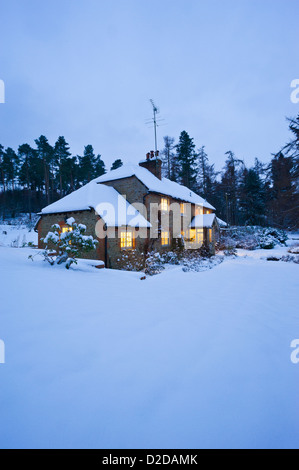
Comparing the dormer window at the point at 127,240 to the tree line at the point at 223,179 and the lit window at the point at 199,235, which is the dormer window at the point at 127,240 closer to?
the lit window at the point at 199,235

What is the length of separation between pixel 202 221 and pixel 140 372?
62.2 ft

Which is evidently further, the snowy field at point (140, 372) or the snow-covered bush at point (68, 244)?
the snow-covered bush at point (68, 244)

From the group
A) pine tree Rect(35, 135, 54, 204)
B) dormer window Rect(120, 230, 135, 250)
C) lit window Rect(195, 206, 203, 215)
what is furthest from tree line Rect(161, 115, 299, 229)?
pine tree Rect(35, 135, 54, 204)

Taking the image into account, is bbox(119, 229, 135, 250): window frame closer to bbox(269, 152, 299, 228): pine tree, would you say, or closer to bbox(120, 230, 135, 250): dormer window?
bbox(120, 230, 135, 250): dormer window

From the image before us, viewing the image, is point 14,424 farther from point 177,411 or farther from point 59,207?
point 59,207

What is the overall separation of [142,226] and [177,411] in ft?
37.7

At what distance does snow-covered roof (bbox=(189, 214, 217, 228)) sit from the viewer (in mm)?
19725

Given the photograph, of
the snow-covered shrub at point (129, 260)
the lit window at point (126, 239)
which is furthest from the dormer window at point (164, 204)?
the snow-covered shrub at point (129, 260)

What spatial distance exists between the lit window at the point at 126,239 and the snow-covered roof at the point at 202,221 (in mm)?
9163

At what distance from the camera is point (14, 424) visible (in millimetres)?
1682

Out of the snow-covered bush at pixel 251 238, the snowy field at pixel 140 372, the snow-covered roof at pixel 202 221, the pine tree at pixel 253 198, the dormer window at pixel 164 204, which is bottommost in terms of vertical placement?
the snowy field at pixel 140 372

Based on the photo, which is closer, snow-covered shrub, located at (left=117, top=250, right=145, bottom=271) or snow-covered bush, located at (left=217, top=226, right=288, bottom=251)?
snow-covered shrub, located at (left=117, top=250, right=145, bottom=271)

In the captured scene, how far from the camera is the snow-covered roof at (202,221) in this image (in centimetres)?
1973
